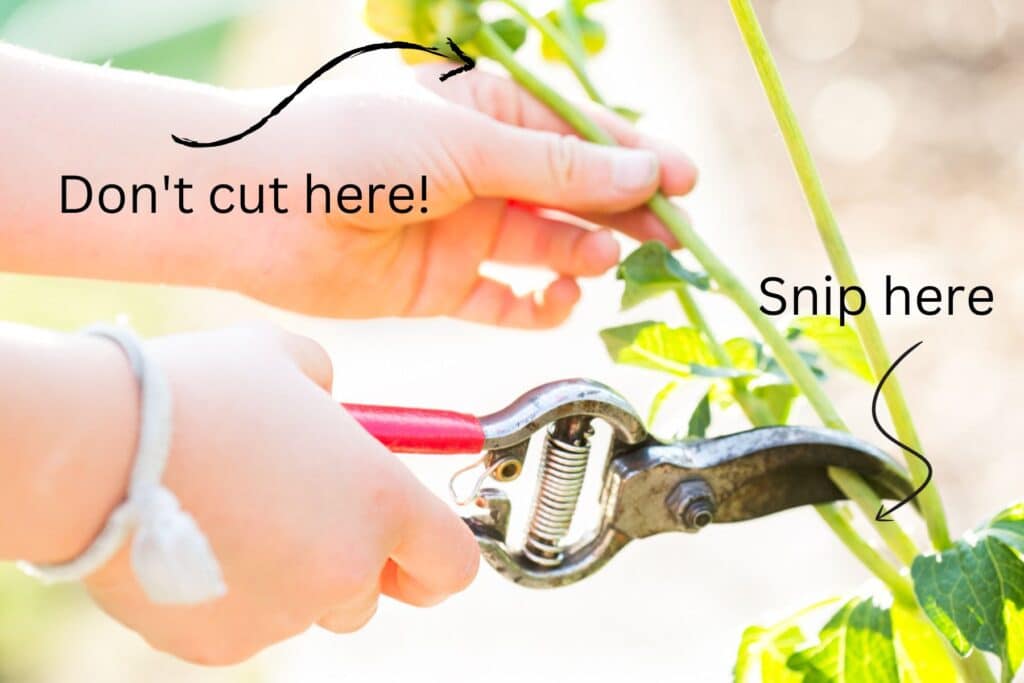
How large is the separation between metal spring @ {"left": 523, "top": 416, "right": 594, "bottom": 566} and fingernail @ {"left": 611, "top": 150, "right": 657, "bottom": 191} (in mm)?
184

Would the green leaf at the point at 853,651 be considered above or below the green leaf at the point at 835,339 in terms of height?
below

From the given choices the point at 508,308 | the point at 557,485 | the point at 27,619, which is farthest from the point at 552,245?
the point at 27,619

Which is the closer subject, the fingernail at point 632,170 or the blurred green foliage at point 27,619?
the fingernail at point 632,170

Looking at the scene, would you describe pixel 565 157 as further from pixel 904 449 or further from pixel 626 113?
pixel 904 449

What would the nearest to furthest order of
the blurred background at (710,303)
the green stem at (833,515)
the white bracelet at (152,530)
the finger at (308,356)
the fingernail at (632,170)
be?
the white bracelet at (152,530) < the finger at (308,356) < the green stem at (833,515) < the fingernail at (632,170) < the blurred background at (710,303)

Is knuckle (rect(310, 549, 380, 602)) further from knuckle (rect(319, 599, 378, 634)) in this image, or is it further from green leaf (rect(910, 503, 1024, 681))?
green leaf (rect(910, 503, 1024, 681))

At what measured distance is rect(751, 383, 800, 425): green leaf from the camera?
66 centimetres

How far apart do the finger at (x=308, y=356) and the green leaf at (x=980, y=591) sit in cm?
26

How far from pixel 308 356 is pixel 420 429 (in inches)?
2.5

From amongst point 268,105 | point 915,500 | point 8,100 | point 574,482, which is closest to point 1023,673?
point 915,500

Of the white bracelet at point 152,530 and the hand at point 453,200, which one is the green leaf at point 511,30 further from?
the white bracelet at point 152,530

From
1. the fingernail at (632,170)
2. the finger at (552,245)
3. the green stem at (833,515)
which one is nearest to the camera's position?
the green stem at (833,515)

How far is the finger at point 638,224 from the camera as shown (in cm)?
78

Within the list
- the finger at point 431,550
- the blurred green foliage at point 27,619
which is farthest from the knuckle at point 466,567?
the blurred green foliage at point 27,619
